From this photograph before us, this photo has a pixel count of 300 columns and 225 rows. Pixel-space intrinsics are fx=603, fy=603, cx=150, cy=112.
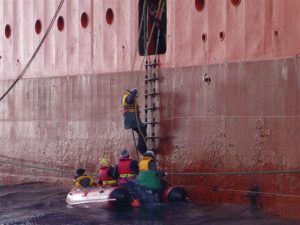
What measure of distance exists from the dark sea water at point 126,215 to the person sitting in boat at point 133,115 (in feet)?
4.44

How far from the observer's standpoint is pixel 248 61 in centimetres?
862

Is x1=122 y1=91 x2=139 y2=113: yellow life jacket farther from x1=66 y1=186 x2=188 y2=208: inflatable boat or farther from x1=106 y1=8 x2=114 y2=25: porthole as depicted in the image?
x1=106 y1=8 x2=114 y2=25: porthole

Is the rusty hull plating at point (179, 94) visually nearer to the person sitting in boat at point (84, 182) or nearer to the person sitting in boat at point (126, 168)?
the person sitting in boat at point (126, 168)

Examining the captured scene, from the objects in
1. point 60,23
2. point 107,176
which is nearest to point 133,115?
point 107,176

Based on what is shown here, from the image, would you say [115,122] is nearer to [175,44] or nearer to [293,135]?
[175,44]

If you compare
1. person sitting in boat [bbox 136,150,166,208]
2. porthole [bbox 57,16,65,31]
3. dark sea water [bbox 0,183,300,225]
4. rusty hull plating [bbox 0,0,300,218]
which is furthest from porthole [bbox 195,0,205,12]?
porthole [bbox 57,16,65,31]

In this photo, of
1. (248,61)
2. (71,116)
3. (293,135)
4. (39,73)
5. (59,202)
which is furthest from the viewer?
(39,73)

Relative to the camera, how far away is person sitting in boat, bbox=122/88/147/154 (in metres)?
9.97

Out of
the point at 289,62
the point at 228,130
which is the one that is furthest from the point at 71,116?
the point at 289,62

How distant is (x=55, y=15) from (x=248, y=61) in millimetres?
5162

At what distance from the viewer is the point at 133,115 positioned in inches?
395

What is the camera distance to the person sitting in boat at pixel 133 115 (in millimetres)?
9969

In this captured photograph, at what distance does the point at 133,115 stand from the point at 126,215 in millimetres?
1825

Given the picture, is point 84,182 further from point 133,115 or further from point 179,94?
point 179,94
